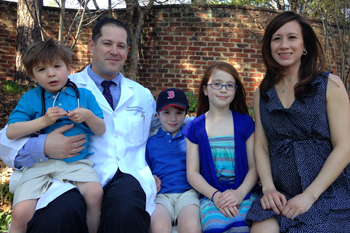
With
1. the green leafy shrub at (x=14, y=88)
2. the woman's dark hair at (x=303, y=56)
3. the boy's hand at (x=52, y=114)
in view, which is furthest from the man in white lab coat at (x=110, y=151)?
the green leafy shrub at (x=14, y=88)

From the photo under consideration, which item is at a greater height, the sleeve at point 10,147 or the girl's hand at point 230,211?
the sleeve at point 10,147

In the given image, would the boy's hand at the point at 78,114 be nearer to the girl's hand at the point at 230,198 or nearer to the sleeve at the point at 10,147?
the sleeve at the point at 10,147

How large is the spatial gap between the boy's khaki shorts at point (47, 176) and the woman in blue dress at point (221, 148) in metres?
0.85

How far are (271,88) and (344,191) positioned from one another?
3.04ft

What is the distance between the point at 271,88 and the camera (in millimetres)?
2336

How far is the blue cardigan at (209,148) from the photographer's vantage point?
2.32 meters

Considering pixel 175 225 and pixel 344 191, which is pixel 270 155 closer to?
pixel 344 191

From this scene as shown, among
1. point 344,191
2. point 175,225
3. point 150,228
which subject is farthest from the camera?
point 175,225

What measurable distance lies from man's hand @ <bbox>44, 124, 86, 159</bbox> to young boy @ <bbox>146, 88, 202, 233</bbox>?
30.5 inches

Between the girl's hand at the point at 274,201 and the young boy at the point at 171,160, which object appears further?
the young boy at the point at 171,160

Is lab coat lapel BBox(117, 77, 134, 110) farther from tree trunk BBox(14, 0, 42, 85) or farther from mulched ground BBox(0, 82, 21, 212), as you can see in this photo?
tree trunk BBox(14, 0, 42, 85)

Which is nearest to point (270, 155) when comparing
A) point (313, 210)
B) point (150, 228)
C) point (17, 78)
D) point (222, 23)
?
point (313, 210)

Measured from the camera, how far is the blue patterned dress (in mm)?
1908

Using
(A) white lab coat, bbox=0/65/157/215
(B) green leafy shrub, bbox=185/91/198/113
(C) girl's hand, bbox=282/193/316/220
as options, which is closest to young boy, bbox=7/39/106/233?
(A) white lab coat, bbox=0/65/157/215
